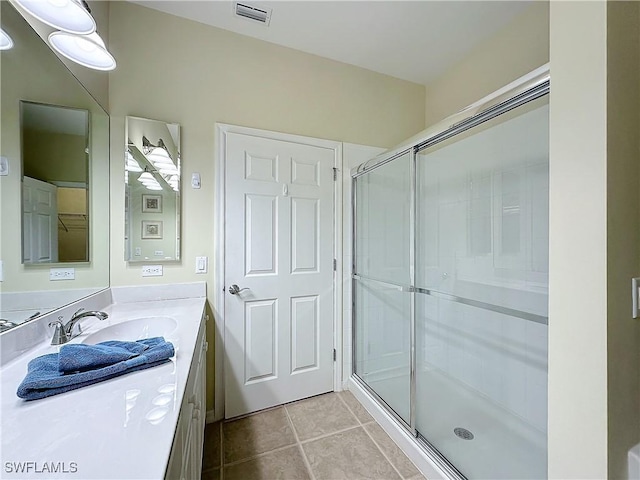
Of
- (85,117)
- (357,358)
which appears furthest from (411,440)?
(85,117)

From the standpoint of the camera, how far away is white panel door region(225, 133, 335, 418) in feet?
6.31

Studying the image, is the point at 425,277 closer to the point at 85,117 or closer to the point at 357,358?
Answer: the point at 357,358

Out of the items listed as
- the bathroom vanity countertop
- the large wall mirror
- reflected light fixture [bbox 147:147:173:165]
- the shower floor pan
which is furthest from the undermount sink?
the shower floor pan

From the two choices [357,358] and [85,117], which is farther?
[357,358]

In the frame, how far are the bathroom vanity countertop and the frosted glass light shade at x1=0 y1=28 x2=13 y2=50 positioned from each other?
1.08 m

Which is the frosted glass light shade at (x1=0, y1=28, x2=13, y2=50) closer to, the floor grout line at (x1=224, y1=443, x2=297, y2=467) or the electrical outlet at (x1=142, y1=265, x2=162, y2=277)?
the electrical outlet at (x1=142, y1=265, x2=162, y2=277)

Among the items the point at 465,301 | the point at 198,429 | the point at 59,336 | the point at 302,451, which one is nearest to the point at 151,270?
the point at 59,336

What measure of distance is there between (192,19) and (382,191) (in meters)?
1.78

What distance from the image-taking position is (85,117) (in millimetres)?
1432

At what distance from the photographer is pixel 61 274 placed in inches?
49.6

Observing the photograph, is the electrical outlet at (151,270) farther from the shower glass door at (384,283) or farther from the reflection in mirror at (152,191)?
the shower glass door at (384,283)

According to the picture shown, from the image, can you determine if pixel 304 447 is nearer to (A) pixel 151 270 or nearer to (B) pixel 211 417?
(B) pixel 211 417

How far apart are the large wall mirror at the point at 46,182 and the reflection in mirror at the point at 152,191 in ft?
0.42

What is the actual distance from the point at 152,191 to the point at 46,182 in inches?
22.0
